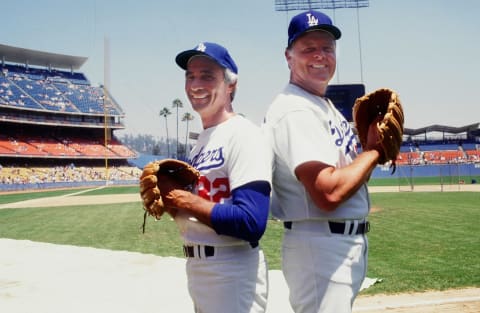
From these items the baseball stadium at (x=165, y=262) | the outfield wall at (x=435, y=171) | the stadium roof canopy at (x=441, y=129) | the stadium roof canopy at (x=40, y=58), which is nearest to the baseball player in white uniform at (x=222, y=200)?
the baseball stadium at (x=165, y=262)

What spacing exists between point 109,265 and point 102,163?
148 feet

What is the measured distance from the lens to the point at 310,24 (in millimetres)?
1879

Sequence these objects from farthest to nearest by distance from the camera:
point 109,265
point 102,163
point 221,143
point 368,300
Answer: point 102,163 → point 109,265 → point 368,300 → point 221,143

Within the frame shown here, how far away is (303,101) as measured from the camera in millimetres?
1866

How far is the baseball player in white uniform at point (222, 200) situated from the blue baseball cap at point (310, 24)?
34 cm

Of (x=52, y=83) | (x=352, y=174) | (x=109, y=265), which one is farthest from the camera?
(x=52, y=83)

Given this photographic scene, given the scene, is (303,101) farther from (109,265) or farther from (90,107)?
(90,107)

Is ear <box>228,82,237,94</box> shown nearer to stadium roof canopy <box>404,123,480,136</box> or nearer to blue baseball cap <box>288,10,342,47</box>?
blue baseball cap <box>288,10,342,47</box>

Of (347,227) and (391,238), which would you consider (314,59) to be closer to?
(347,227)

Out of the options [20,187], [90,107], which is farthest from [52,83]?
[20,187]

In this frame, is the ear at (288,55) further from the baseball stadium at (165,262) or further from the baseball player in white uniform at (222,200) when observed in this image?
the baseball stadium at (165,262)

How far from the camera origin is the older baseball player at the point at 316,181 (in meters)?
1.69

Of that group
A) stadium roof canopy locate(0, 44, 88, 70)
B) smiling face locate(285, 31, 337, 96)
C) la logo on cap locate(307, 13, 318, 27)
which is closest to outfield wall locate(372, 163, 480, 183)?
smiling face locate(285, 31, 337, 96)

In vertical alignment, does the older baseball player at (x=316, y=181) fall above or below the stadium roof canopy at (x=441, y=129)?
below
